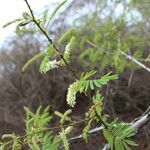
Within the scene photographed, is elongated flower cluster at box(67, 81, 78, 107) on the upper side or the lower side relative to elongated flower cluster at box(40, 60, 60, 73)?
lower

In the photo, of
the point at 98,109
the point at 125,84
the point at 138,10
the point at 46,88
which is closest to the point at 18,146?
the point at 98,109

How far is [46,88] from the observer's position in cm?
1144

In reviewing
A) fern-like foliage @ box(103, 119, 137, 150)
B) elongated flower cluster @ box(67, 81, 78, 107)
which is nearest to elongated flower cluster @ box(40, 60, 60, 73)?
elongated flower cluster @ box(67, 81, 78, 107)

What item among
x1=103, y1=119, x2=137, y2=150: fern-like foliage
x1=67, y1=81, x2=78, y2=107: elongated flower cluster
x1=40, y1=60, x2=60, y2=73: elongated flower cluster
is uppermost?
x1=40, y1=60, x2=60, y2=73: elongated flower cluster

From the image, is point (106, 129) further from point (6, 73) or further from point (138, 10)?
point (6, 73)

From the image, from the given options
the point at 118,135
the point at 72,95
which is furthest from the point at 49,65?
the point at 118,135

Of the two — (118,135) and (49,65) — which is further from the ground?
(49,65)

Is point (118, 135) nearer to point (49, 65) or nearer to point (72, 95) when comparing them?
point (72, 95)

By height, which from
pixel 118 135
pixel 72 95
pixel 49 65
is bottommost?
pixel 118 135

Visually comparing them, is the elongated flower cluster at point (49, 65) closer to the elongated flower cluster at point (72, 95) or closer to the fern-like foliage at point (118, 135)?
the elongated flower cluster at point (72, 95)

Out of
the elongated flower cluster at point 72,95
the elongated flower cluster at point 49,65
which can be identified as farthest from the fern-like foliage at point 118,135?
the elongated flower cluster at point 49,65

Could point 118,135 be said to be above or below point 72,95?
below

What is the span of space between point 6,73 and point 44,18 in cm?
1011

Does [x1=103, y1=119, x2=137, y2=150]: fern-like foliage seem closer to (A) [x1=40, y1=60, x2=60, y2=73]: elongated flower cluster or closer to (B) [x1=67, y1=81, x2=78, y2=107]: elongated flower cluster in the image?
(B) [x1=67, y1=81, x2=78, y2=107]: elongated flower cluster
